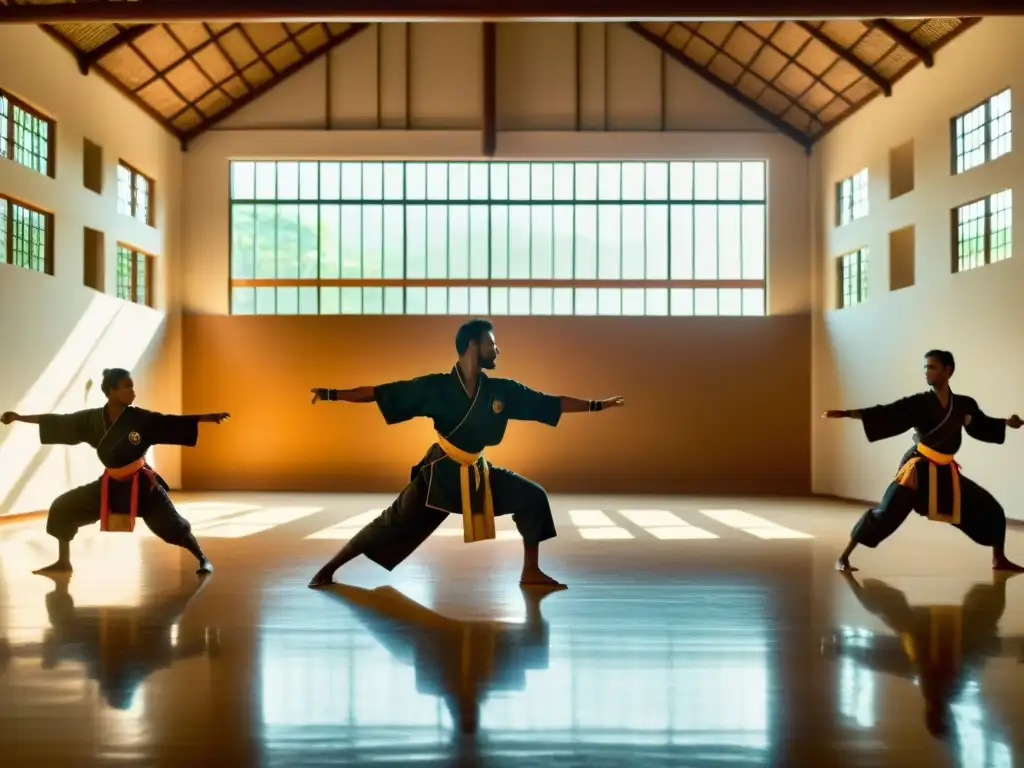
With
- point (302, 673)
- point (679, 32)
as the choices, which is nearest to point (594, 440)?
point (679, 32)

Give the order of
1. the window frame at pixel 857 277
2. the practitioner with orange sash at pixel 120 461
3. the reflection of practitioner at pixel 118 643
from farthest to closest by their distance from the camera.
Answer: the window frame at pixel 857 277
the practitioner with orange sash at pixel 120 461
the reflection of practitioner at pixel 118 643

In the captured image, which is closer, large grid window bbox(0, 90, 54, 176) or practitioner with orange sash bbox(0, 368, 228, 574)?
practitioner with orange sash bbox(0, 368, 228, 574)

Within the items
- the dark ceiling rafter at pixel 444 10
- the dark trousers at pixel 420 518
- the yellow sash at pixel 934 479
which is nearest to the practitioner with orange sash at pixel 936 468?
the yellow sash at pixel 934 479

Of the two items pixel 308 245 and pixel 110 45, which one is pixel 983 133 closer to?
pixel 308 245

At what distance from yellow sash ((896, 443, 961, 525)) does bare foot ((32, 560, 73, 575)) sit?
4677mm

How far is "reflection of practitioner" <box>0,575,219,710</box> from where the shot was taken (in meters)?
3.05

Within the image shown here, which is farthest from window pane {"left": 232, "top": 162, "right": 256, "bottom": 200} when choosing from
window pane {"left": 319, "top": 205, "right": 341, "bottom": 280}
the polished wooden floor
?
the polished wooden floor

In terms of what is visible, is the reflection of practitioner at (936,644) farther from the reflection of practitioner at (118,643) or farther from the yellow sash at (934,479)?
the reflection of practitioner at (118,643)

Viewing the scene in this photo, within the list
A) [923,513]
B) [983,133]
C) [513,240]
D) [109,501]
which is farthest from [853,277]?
[109,501]

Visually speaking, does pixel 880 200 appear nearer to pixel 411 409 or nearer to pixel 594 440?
pixel 594 440

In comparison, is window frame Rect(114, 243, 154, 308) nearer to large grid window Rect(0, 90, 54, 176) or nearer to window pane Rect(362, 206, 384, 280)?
large grid window Rect(0, 90, 54, 176)

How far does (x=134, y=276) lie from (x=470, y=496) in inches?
354

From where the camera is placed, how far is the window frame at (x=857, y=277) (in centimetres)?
1212

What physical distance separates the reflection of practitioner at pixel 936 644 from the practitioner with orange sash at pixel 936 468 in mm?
777
